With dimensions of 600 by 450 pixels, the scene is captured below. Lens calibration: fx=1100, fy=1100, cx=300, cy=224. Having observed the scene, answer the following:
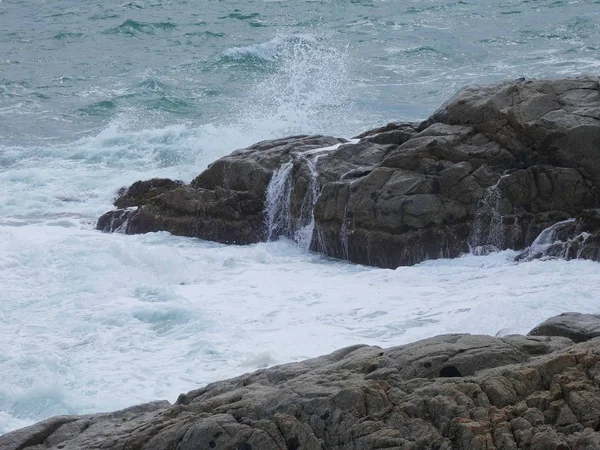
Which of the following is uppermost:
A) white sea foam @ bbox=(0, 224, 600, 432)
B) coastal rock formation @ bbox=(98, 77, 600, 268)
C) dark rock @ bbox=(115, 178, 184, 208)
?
coastal rock formation @ bbox=(98, 77, 600, 268)

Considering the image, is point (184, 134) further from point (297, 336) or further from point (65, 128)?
point (297, 336)

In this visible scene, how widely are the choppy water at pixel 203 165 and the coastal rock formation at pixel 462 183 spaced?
36 centimetres

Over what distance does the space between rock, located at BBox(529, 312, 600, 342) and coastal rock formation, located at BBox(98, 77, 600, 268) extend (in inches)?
174

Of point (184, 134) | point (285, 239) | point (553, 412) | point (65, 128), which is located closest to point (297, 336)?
point (285, 239)

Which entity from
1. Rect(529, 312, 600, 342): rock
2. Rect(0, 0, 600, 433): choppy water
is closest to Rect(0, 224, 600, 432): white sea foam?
Rect(0, 0, 600, 433): choppy water

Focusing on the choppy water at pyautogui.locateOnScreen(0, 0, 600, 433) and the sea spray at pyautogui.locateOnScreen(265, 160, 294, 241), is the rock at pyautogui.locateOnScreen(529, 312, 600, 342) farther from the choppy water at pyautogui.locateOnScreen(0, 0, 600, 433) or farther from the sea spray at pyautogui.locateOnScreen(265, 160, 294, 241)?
the sea spray at pyautogui.locateOnScreen(265, 160, 294, 241)

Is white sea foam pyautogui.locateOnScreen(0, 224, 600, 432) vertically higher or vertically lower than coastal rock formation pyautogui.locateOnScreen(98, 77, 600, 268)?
lower

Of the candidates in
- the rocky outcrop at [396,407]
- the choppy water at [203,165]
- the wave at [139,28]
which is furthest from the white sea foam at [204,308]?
the wave at [139,28]

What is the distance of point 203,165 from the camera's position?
69.1 feet

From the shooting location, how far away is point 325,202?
1516 cm

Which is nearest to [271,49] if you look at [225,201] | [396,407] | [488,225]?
[225,201]

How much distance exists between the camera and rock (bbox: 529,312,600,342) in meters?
8.75

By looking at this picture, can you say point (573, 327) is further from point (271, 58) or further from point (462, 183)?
point (271, 58)

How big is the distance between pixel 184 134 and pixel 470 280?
10.9 meters
